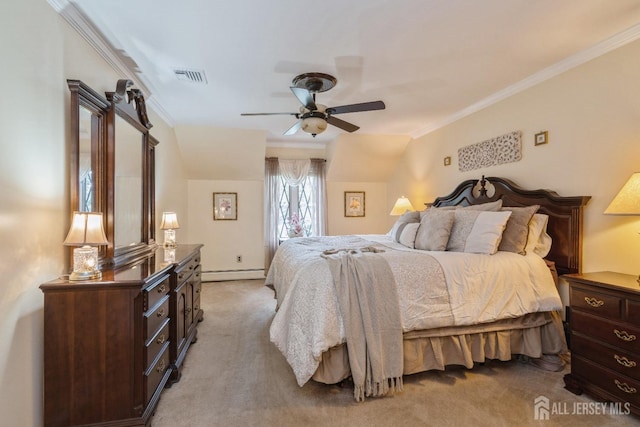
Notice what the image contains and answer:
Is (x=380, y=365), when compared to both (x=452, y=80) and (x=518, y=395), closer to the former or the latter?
(x=518, y=395)

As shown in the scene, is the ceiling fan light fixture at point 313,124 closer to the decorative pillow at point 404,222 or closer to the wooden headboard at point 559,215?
the decorative pillow at point 404,222

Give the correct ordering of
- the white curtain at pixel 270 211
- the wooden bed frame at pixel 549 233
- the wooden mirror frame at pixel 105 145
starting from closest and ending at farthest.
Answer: the wooden mirror frame at pixel 105 145 < the wooden bed frame at pixel 549 233 < the white curtain at pixel 270 211

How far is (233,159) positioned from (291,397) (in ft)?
13.2

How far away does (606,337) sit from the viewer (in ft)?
6.54

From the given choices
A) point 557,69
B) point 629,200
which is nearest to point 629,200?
point 629,200

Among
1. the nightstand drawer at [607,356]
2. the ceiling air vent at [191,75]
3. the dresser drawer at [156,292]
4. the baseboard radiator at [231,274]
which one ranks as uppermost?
the ceiling air vent at [191,75]

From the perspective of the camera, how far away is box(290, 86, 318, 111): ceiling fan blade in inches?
102

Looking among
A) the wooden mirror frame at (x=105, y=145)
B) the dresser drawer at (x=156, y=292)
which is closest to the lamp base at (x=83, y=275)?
the dresser drawer at (x=156, y=292)

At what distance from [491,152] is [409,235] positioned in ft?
4.65

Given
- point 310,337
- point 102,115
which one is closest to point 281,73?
point 102,115

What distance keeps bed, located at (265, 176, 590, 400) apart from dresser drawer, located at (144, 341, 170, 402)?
0.73m

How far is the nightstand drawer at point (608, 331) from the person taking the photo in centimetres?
186

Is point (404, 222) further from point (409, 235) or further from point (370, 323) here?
point (370, 323)

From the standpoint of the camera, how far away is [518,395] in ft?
7.00
